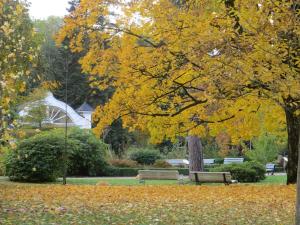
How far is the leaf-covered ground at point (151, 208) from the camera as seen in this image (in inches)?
304

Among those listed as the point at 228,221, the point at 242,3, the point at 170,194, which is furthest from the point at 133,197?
the point at 242,3

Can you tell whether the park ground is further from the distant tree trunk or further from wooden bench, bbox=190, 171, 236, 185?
the distant tree trunk

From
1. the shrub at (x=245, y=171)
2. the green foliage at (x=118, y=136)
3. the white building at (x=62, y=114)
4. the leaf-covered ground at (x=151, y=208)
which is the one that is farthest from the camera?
the green foliage at (x=118, y=136)

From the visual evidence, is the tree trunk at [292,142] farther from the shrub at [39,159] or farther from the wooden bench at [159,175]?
the shrub at [39,159]

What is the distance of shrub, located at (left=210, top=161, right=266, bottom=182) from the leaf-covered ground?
10223mm

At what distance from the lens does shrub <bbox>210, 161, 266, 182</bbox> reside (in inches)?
893

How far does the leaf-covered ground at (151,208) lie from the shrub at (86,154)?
13.1m

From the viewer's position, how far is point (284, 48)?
27.6 feet

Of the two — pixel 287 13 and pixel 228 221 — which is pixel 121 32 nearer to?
pixel 287 13

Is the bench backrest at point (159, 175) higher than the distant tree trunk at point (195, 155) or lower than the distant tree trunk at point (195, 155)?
lower

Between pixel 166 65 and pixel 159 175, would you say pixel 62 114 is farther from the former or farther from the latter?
pixel 166 65

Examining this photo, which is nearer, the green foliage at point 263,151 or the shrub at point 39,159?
the shrub at point 39,159

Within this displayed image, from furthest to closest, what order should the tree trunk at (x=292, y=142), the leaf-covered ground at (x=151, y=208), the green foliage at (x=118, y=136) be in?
1. the green foliage at (x=118, y=136)
2. the tree trunk at (x=292, y=142)
3. the leaf-covered ground at (x=151, y=208)

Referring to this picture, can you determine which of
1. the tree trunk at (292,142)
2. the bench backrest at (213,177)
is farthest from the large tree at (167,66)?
the bench backrest at (213,177)
